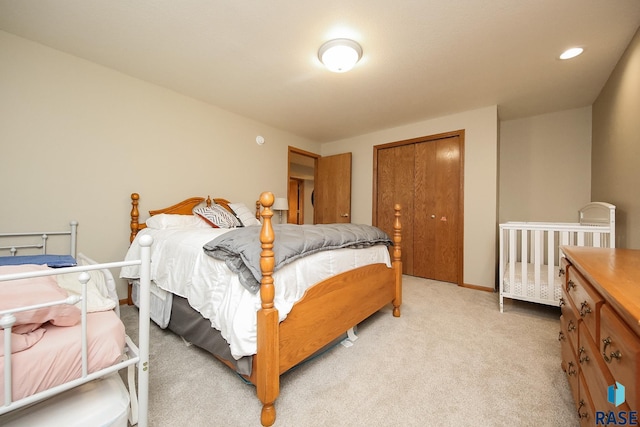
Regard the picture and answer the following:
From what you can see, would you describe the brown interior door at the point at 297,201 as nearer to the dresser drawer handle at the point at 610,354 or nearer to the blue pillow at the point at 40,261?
the blue pillow at the point at 40,261

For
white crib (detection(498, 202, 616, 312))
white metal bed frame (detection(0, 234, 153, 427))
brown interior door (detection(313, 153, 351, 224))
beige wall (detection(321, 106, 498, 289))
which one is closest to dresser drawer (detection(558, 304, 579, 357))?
white crib (detection(498, 202, 616, 312))

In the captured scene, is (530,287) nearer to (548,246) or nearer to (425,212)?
(548,246)

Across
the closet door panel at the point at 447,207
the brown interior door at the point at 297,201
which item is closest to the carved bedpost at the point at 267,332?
the closet door panel at the point at 447,207

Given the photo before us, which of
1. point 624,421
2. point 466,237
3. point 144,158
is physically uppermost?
point 144,158

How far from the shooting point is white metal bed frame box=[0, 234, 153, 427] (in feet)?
2.26

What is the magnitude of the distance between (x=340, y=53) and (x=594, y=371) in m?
2.26

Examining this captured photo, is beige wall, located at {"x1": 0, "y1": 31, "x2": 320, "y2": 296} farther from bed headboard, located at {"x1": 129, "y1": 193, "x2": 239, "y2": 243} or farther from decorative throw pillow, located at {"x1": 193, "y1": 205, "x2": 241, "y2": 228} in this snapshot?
decorative throw pillow, located at {"x1": 193, "y1": 205, "x2": 241, "y2": 228}

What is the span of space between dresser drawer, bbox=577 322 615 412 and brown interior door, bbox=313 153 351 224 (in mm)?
3416

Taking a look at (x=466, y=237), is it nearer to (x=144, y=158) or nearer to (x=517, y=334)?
(x=517, y=334)

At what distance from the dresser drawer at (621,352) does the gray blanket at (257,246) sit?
1.20 meters

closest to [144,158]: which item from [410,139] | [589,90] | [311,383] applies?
[311,383]

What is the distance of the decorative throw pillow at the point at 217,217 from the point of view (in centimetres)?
273

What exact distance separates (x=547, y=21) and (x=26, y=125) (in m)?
3.98

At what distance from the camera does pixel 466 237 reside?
3.29 m
